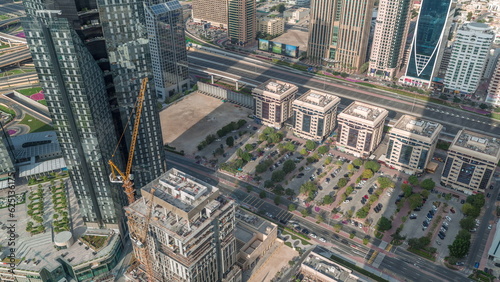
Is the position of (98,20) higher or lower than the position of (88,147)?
higher

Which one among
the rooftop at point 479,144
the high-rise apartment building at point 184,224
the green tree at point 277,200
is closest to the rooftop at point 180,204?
the high-rise apartment building at point 184,224

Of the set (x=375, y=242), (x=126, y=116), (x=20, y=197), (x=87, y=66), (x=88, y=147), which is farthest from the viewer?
(x=20, y=197)

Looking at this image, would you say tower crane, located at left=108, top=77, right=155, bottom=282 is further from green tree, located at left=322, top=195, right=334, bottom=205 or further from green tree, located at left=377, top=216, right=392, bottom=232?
green tree, located at left=377, top=216, right=392, bottom=232

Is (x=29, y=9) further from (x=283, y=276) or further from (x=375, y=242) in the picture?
(x=375, y=242)

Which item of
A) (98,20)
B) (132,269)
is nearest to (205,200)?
(132,269)

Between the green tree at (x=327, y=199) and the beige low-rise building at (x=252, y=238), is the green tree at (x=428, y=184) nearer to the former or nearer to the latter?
the green tree at (x=327, y=199)

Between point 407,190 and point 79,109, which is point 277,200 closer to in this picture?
point 407,190
